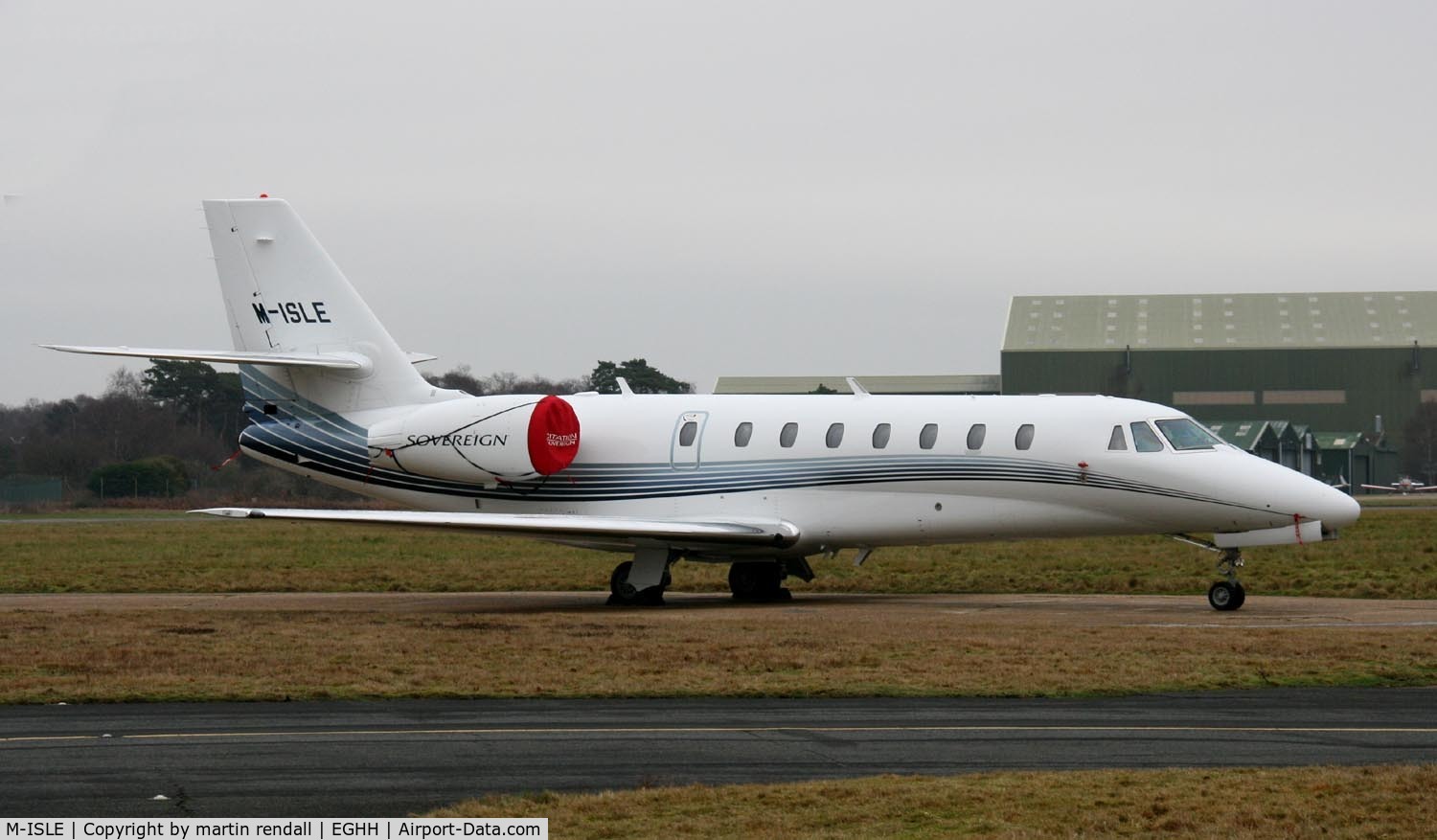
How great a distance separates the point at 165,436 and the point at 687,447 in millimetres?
44772

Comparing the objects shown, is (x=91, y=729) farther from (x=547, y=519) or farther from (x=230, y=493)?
(x=230, y=493)

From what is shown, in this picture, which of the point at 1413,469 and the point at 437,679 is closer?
the point at 437,679

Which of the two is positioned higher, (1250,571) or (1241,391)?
(1241,391)

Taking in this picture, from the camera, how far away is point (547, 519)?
25.1m

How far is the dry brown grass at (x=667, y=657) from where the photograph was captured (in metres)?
15.4

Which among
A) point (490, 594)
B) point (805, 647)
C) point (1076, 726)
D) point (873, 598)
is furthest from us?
point (490, 594)

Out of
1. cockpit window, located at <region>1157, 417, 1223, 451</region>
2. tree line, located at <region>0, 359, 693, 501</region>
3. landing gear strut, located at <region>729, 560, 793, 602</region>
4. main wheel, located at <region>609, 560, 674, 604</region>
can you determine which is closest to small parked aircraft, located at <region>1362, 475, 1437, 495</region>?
tree line, located at <region>0, 359, 693, 501</region>

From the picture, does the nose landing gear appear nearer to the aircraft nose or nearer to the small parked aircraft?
the aircraft nose

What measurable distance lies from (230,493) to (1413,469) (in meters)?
61.0

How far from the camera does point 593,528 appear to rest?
24.8m

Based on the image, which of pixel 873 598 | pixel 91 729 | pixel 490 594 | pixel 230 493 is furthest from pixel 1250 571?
pixel 230 493

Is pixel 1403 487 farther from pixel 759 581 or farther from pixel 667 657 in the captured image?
pixel 667 657

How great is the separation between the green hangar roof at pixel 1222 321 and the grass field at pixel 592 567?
45601mm

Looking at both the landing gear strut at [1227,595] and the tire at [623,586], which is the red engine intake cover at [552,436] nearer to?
the tire at [623,586]
